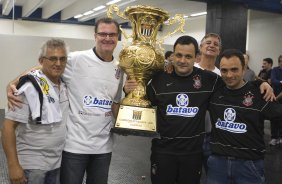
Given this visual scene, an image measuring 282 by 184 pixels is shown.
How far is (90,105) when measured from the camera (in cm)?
180

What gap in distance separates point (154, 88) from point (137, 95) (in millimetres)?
150

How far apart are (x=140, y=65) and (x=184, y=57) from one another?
30 centimetres

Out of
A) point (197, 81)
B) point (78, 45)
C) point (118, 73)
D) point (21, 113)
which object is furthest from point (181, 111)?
point (78, 45)

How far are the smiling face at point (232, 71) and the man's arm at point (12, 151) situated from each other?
1.06 metres

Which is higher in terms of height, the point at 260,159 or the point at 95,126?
the point at 95,126

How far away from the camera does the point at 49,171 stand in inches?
64.9

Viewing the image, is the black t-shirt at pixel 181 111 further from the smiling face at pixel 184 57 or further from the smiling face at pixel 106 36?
the smiling face at pixel 106 36

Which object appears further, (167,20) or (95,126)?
(167,20)

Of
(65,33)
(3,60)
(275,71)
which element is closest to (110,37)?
(275,71)

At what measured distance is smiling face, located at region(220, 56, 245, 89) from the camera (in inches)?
68.4

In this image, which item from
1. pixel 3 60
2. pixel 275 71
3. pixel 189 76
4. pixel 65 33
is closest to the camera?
pixel 189 76

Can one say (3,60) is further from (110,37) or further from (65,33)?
(65,33)

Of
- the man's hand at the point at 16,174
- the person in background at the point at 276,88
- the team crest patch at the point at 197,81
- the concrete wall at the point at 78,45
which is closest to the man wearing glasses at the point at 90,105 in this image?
the man's hand at the point at 16,174

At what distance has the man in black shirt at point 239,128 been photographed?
5.65 ft
